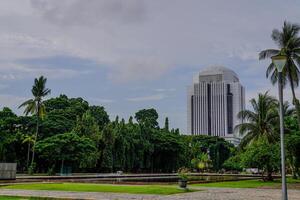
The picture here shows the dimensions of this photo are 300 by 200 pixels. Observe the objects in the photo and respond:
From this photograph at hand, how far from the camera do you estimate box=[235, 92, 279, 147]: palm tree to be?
46281mm

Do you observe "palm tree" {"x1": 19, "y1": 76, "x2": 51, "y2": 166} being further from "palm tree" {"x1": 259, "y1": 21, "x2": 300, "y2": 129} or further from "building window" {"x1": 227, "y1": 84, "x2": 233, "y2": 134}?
"building window" {"x1": 227, "y1": 84, "x2": 233, "y2": 134}

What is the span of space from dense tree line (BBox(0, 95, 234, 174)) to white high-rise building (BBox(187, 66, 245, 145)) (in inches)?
2494

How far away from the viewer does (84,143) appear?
1957 inches

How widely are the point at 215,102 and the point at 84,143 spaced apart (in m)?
105

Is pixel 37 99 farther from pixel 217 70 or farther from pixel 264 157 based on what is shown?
pixel 217 70

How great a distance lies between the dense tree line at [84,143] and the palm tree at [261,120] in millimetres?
18583

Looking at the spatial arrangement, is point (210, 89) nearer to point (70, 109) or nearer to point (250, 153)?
point (70, 109)

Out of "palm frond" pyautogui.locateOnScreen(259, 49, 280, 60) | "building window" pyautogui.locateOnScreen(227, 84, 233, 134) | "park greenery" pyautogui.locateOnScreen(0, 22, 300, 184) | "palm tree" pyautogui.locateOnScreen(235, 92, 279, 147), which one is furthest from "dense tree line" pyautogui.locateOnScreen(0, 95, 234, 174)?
"building window" pyautogui.locateOnScreen(227, 84, 233, 134)

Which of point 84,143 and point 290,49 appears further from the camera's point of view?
point 84,143

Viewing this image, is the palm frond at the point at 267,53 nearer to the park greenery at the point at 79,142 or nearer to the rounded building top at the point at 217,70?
the park greenery at the point at 79,142

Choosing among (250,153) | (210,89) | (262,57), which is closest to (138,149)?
(250,153)

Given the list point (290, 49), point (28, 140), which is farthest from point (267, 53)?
point (28, 140)

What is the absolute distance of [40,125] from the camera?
5559cm

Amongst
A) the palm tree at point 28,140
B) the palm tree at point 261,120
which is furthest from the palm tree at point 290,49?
the palm tree at point 28,140
